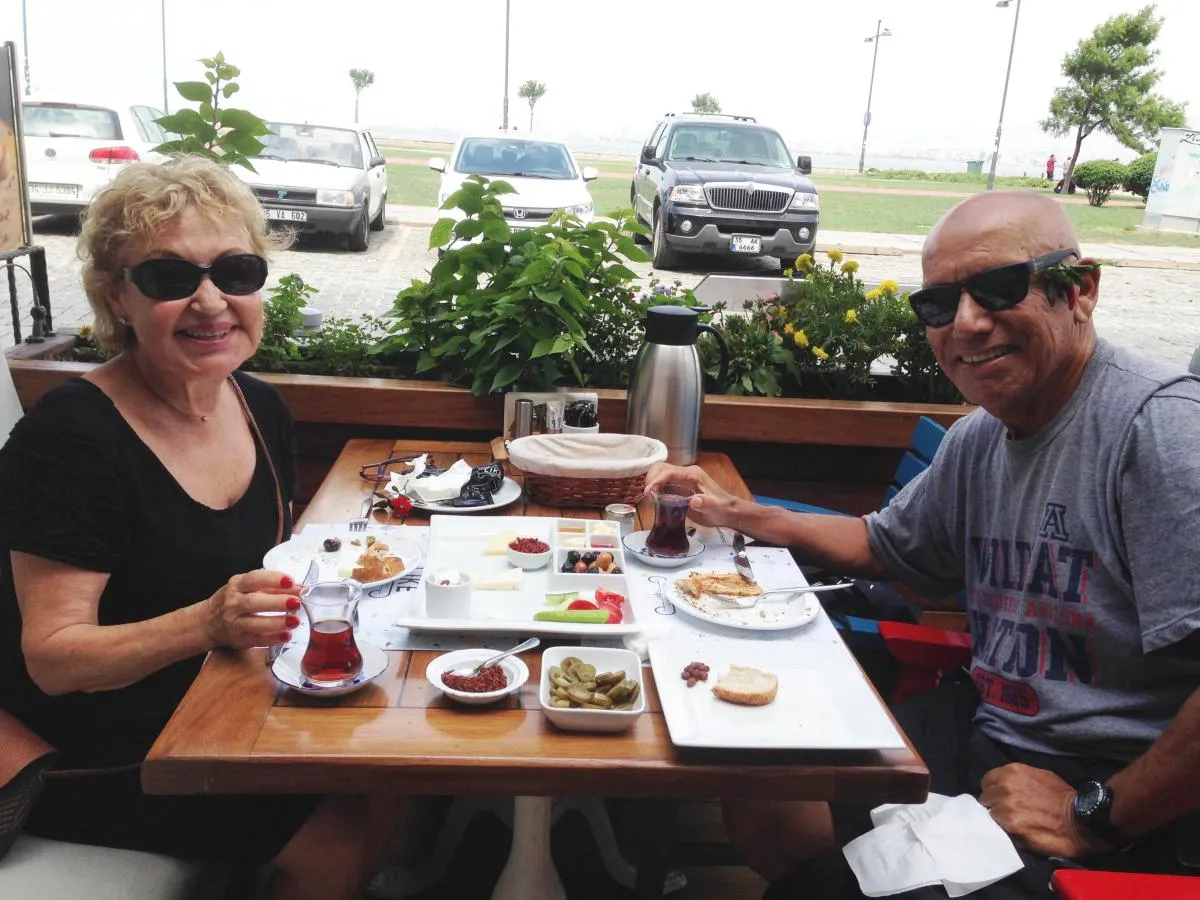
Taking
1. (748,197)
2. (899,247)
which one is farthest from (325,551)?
(899,247)

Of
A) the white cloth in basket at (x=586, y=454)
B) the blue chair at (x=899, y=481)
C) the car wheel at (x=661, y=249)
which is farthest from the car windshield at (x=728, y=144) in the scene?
the white cloth in basket at (x=586, y=454)

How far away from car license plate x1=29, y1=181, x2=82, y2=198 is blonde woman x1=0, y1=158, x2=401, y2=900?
22.2ft

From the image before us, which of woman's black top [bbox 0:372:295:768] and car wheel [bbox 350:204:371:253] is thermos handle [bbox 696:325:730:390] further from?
car wheel [bbox 350:204:371:253]

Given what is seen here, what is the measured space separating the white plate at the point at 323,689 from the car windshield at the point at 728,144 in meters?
11.0

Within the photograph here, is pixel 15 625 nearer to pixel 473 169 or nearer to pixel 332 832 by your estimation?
pixel 332 832

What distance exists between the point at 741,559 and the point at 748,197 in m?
9.88

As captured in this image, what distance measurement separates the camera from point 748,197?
439 inches

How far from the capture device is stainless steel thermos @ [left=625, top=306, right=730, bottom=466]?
2.46m

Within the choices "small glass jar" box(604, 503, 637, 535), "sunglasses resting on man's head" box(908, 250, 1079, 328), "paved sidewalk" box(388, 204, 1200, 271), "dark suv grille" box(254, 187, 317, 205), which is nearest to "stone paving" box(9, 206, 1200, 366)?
"paved sidewalk" box(388, 204, 1200, 271)

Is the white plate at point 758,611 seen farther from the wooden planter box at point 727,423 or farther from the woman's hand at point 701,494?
the wooden planter box at point 727,423

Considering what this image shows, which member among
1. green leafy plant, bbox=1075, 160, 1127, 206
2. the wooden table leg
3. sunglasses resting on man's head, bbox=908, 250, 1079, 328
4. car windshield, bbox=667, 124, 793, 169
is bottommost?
the wooden table leg

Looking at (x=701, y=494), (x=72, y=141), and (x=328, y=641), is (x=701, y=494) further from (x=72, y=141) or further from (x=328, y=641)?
(x=72, y=141)

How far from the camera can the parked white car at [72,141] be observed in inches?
296

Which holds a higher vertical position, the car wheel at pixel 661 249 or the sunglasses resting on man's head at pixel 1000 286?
the sunglasses resting on man's head at pixel 1000 286
